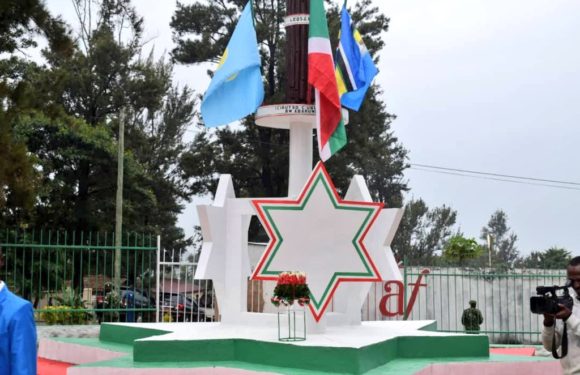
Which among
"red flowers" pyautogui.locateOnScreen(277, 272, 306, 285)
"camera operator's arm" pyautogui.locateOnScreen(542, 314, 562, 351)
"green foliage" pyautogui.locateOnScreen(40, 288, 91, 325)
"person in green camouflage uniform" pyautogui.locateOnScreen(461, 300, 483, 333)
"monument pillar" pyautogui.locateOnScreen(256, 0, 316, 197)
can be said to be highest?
"monument pillar" pyautogui.locateOnScreen(256, 0, 316, 197)

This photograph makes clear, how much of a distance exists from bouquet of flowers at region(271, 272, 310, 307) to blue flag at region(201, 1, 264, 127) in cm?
303

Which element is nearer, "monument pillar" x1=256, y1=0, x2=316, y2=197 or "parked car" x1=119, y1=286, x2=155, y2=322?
"monument pillar" x1=256, y1=0, x2=316, y2=197

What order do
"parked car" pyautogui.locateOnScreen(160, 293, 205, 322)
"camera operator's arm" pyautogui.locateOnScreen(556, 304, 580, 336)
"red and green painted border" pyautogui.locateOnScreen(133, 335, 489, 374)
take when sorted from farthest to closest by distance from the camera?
"parked car" pyautogui.locateOnScreen(160, 293, 205, 322)
"red and green painted border" pyautogui.locateOnScreen(133, 335, 489, 374)
"camera operator's arm" pyautogui.locateOnScreen(556, 304, 580, 336)

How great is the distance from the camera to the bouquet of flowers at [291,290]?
29.9ft

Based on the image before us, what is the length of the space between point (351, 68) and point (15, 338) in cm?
909

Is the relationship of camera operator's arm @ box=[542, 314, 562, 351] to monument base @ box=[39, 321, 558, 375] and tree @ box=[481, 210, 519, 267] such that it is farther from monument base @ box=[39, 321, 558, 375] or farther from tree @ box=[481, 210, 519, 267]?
tree @ box=[481, 210, 519, 267]

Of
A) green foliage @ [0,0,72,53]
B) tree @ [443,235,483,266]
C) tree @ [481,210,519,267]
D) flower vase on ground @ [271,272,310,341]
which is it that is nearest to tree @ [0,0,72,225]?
green foliage @ [0,0,72,53]

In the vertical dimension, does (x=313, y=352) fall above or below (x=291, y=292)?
below

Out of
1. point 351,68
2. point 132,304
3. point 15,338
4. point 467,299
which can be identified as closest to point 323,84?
point 351,68

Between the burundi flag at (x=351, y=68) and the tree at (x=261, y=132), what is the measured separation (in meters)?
15.8

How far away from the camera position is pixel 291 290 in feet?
30.0

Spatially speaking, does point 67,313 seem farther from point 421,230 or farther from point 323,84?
point 421,230

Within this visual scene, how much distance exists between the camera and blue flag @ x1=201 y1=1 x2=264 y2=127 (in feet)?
37.5

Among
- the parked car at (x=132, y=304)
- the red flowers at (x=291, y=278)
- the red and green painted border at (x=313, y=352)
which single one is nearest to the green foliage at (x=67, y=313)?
the parked car at (x=132, y=304)
